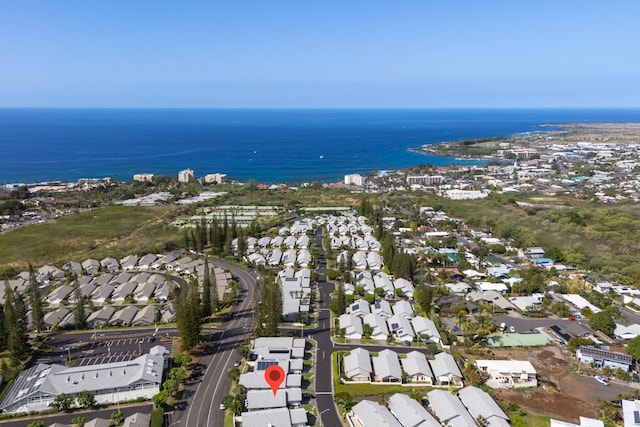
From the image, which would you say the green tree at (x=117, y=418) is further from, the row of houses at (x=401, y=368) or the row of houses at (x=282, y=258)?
the row of houses at (x=282, y=258)

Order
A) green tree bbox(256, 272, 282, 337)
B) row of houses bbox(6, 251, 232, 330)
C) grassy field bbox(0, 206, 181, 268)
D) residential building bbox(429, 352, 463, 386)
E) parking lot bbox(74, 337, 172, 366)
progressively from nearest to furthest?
residential building bbox(429, 352, 463, 386), parking lot bbox(74, 337, 172, 366), green tree bbox(256, 272, 282, 337), row of houses bbox(6, 251, 232, 330), grassy field bbox(0, 206, 181, 268)

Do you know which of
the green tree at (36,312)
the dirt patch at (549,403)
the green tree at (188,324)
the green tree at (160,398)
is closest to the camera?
the green tree at (160,398)

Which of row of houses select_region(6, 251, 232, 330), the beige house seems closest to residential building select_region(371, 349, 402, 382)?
the beige house

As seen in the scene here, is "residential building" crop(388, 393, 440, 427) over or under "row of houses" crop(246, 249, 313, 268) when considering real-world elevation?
over

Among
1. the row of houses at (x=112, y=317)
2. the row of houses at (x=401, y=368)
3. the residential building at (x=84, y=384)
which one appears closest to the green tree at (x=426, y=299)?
the row of houses at (x=401, y=368)

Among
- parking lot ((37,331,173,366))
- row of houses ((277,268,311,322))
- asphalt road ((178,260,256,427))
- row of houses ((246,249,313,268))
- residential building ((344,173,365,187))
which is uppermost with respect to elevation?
residential building ((344,173,365,187))

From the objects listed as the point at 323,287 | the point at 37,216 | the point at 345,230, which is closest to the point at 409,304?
the point at 323,287

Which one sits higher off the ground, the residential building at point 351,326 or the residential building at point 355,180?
the residential building at point 355,180

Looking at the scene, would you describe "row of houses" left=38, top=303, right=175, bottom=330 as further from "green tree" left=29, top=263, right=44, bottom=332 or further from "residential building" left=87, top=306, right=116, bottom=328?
"green tree" left=29, top=263, right=44, bottom=332
